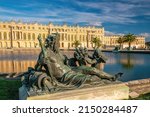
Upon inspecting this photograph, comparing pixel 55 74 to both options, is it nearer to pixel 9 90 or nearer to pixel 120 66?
pixel 9 90

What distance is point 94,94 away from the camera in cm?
579

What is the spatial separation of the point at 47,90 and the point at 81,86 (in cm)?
89

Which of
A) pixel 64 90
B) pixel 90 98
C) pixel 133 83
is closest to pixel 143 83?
pixel 133 83

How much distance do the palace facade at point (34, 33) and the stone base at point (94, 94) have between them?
70951 mm

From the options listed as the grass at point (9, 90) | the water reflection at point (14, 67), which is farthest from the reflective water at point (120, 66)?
the grass at point (9, 90)

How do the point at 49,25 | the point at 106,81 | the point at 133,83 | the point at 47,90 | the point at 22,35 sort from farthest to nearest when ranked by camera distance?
the point at 49,25 → the point at 22,35 → the point at 133,83 → the point at 106,81 → the point at 47,90

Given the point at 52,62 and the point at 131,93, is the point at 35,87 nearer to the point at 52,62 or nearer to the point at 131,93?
the point at 52,62

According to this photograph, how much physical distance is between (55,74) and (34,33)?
76.1 m

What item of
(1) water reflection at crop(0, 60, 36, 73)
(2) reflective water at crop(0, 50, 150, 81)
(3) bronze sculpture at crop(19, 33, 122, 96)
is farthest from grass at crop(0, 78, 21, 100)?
(1) water reflection at crop(0, 60, 36, 73)

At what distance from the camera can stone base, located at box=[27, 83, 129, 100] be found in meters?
5.36

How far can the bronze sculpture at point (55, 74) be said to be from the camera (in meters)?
5.62

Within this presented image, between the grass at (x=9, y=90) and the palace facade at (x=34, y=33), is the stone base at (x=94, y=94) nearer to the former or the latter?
the grass at (x=9, y=90)

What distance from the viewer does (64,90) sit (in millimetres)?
5605

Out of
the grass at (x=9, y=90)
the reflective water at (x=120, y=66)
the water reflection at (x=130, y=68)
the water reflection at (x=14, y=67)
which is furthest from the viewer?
the water reflection at (x=14, y=67)
